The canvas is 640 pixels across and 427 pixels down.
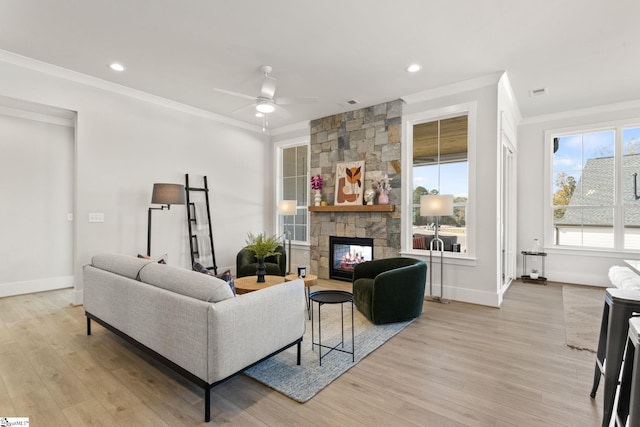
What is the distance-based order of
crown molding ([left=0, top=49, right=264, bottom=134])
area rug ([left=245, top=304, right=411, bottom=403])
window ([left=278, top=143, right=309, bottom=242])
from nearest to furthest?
1. area rug ([left=245, top=304, right=411, bottom=403])
2. crown molding ([left=0, top=49, right=264, bottom=134])
3. window ([left=278, top=143, right=309, bottom=242])

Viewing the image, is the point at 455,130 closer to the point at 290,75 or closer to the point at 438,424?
the point at 290,75

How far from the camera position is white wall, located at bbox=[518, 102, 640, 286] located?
5094 mm

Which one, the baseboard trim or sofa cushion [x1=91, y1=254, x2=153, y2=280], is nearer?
sofa cushion [x1=91, y1=254, x2=153, y2=280]

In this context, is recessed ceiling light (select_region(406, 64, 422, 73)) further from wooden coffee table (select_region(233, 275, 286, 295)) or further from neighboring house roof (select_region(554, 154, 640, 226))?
neighboring house roof (select_region(554, 154, 640, 226))

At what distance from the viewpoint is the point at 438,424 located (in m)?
1.86

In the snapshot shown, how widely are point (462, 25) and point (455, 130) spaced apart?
1.80 m

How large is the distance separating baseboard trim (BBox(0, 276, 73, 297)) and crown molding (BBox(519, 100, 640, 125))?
847cm


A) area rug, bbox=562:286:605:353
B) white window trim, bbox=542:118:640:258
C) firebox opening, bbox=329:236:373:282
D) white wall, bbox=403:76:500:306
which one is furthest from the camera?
firebox opening, bbox=329:236:373:282

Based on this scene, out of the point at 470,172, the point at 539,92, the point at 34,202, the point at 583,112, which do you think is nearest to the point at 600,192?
the point at 583,112

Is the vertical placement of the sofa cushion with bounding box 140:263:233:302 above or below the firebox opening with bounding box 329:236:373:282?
above

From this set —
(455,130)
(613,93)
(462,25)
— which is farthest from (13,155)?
(613,93)

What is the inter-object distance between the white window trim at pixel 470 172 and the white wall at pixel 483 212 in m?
0.02

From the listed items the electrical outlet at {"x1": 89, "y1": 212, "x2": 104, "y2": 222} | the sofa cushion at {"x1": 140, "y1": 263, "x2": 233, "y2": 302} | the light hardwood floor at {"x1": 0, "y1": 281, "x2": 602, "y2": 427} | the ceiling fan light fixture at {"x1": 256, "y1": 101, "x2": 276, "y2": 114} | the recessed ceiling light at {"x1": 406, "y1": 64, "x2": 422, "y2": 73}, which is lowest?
the light hardwood floor at {"x1": 0, "y1": 281, "x2": 602, "y2": 427}

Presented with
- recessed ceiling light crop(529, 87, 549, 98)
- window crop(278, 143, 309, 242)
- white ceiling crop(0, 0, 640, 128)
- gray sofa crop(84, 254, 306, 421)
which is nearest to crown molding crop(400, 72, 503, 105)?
white ceiling crop(0, 0, 640, 128)
